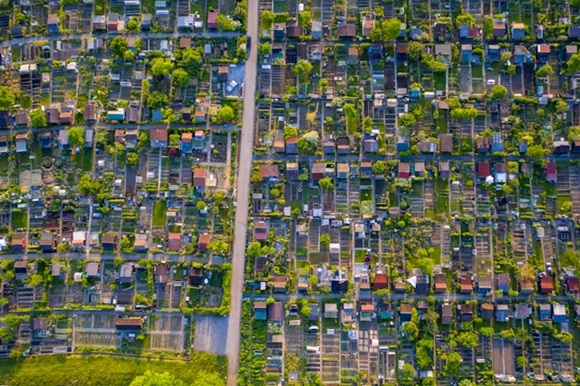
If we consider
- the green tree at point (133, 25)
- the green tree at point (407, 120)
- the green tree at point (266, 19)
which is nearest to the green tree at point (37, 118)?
the green tree at point (133, 25)

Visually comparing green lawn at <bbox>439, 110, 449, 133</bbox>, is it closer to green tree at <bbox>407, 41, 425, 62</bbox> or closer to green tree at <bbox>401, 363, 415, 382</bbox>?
green tree at <bbox>407, 41, 425, 62</bbox>

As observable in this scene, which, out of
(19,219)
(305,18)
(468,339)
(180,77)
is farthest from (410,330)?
(19,219)

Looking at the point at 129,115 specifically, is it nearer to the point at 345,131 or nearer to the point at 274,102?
the point at 274,102

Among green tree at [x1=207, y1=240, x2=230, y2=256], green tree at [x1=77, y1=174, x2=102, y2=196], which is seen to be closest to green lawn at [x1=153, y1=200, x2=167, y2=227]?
green tree at [x1=207, y1=240, x2=230, y2=256]

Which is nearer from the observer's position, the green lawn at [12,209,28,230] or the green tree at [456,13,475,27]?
the green lawn at [12,209,28,230]

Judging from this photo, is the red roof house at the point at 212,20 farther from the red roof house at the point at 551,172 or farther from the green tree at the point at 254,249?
the red roof house at the point at 551,172

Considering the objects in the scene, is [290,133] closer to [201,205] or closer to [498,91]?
[201,205]

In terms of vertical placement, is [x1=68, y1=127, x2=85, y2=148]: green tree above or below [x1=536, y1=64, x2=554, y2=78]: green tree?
below
